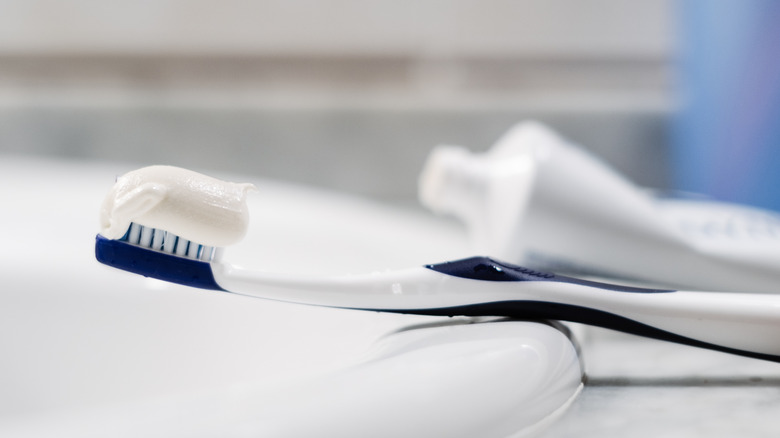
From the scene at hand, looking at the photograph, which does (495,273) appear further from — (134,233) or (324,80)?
(324,80)

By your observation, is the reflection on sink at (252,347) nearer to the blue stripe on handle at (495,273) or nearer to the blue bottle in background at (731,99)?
the blue stripe on handle at (495,273)

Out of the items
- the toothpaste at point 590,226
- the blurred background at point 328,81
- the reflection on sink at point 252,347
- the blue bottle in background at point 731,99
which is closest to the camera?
the reflection on sink at point 252,347

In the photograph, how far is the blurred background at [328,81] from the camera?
620mm

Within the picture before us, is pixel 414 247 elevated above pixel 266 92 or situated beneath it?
situated beneath

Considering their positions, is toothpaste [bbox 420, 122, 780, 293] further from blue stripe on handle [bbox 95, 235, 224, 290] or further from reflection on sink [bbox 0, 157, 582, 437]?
blue stripe on handle [bbox 95, 235, 224, 290]

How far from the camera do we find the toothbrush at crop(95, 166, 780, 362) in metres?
0.18

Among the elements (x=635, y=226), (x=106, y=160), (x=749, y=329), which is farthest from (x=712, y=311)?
(x=106, y=160)

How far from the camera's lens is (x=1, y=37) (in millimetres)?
621

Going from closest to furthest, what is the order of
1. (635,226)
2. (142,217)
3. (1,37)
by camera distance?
(142,217), (635,226), (1,37)

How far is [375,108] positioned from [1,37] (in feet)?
1.14

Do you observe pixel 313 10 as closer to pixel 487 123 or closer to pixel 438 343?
pixel 487 123

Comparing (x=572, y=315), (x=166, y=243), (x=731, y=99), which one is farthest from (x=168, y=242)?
(x=731, y=99)

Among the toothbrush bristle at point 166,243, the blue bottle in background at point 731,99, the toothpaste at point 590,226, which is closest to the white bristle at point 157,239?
the toothbrush bristle at point 166,243

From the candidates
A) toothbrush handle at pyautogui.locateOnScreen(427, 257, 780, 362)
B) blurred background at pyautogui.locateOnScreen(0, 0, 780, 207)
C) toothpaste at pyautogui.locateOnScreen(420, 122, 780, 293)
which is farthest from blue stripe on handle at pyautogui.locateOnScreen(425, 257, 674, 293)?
blurred background at pyautogui.locateOnScreen(0, 0, 780, 207)
